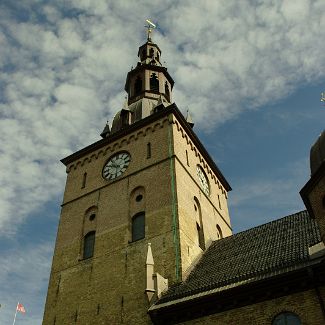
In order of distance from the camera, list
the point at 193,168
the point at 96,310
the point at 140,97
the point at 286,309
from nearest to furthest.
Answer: the point at 286,309, the point at 96,310, the point at 193,168, the point at 140,97

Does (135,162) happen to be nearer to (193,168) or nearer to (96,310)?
(193,168)

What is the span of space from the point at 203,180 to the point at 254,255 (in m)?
9.78

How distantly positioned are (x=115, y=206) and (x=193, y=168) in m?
5.44

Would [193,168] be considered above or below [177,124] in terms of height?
below

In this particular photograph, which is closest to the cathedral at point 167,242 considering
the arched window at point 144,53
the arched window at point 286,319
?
the arched window at point 286,319

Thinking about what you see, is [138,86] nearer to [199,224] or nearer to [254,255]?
[199,224]

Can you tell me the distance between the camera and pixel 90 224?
955 inches

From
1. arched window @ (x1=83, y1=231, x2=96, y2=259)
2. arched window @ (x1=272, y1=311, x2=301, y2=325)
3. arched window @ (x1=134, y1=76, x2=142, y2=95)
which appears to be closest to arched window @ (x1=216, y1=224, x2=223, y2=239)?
arched window @ (x1=83, y1=231, x2=96, y2=259)

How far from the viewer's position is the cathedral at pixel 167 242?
14.9 meters

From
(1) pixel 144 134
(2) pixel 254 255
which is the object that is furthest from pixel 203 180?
(2) pixel 254 255

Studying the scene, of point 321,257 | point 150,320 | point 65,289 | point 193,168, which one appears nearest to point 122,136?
point 193,168

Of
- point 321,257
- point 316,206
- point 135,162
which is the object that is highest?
point 135,162

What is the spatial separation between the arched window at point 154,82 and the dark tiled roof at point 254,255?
1453 cm

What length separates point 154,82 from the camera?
3331 cm
